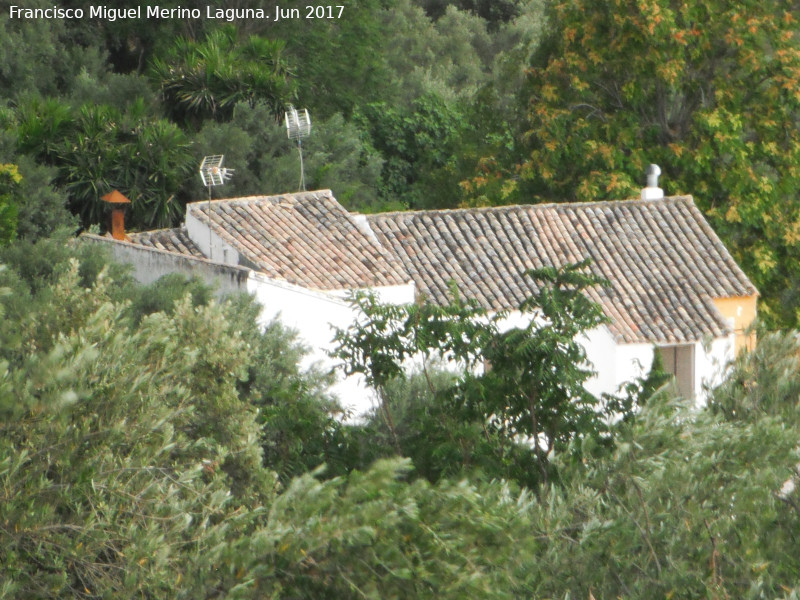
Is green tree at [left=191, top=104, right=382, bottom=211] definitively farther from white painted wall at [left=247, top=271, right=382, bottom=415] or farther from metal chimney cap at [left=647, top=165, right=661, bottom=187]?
white painted wall at [left=247, top=271, right=382, bottom=415]

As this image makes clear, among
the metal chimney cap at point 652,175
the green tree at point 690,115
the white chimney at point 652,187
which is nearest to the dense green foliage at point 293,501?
the white chimney at point 652,187

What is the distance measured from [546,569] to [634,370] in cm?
1134

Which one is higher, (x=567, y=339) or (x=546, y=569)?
(x=567, y=339)

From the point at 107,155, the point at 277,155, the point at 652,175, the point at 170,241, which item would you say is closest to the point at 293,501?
the point at 170,241

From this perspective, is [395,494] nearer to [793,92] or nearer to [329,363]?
[329,363]

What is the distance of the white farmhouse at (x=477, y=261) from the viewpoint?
17.0 m

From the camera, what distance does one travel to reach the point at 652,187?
23.5m

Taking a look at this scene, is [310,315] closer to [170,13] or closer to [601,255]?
[601,255]

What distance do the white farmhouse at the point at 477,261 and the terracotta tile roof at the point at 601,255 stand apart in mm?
25

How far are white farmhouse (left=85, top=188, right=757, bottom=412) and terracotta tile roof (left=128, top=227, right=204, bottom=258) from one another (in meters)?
0.02

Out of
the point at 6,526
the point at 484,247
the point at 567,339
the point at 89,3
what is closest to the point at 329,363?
the point at 484,247

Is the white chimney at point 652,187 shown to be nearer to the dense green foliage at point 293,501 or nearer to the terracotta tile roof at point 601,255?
the terracotta tile roof at point 601,255

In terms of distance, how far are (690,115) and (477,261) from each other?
8380 millimetres

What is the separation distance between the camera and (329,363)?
1644 cm
